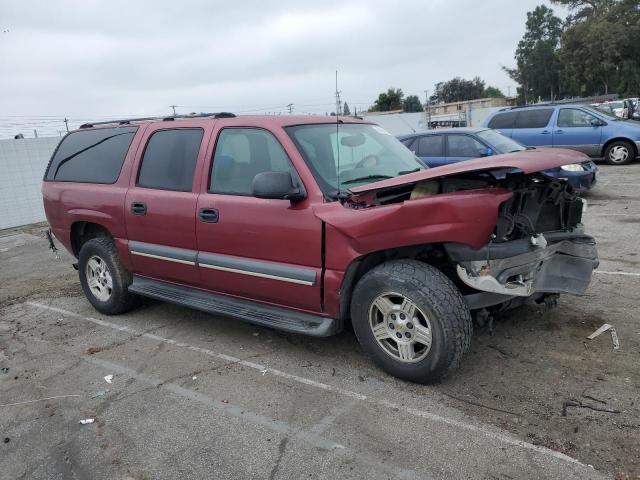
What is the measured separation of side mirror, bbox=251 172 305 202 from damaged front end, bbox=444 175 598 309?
1.14 metres

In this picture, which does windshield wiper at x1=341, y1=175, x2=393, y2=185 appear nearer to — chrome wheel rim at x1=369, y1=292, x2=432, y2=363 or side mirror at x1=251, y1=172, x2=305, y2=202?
side mirror at x1=251, y1=172, x2=305, y2=202

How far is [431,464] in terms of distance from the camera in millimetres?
2771

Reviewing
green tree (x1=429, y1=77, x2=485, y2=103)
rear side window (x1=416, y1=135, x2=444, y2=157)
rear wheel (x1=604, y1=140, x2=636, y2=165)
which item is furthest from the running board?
green tree (x1=429, y1=77, x2=485, y2=103)

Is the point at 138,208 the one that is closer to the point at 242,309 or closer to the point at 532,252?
the point at 242,309

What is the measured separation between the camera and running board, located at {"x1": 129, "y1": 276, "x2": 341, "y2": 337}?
151 inches

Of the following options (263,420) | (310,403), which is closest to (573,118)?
(310,403)

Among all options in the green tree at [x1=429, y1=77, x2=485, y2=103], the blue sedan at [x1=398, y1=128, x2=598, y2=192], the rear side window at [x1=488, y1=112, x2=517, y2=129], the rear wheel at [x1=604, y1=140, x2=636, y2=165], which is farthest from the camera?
the green tree at [x1=429, y1=77, x2=485, y2=103]

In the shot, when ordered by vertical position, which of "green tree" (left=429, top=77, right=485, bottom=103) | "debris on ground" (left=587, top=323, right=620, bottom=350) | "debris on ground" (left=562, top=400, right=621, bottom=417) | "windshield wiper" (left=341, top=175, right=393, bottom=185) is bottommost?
"debris on ground" (left=562, top=400, right=621, bottom=417)

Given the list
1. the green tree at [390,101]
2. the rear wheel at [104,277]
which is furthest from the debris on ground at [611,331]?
the green tree at [390,101]

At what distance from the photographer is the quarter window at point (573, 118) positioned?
12727mm

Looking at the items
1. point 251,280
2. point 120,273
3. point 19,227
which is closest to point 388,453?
point 251,280

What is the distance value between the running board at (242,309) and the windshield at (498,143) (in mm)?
6011

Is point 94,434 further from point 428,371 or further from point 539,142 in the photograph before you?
point 539,142

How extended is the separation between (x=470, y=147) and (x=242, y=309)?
20.9 ft
